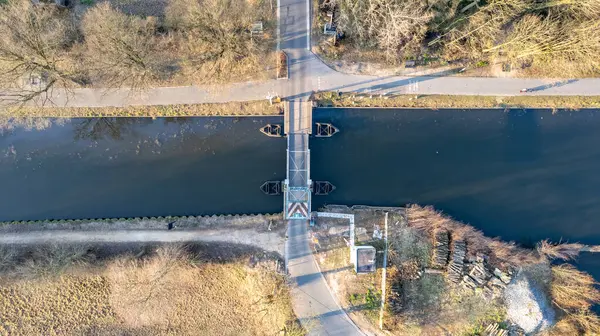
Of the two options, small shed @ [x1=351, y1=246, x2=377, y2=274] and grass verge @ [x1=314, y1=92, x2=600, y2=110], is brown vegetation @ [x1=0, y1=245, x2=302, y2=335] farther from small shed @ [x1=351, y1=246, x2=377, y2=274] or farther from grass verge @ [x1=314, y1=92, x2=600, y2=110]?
grass verge @ [x1=314, y1=92, x2=600, y2=110]

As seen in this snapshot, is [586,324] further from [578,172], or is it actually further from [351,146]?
[351,146]

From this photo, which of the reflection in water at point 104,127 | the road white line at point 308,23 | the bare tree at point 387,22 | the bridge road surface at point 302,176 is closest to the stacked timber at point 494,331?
the bridge road surface at point 302,176

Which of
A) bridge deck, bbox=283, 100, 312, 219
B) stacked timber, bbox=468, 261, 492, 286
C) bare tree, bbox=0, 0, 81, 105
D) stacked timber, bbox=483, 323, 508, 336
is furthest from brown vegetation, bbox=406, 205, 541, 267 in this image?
bare tree, bbox=0, 0, 81, 105

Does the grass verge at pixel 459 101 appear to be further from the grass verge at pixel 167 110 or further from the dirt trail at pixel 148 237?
the dirt trail at pixel 148 237

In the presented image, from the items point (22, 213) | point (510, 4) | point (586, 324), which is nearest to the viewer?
point (510, 4)

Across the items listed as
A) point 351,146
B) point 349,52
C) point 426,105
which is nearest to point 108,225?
point 351,146

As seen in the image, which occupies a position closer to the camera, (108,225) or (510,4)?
(510,4)
